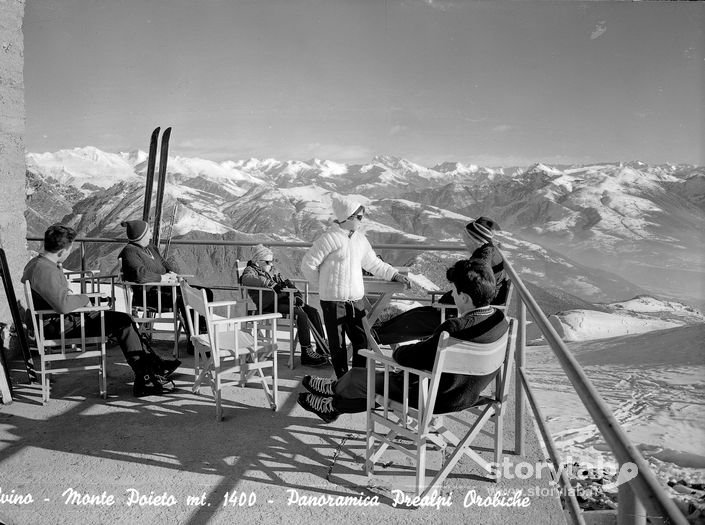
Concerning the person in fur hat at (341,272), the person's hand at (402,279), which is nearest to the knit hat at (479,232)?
the person's hand at (402,279)

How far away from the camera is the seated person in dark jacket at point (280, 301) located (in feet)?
12.0

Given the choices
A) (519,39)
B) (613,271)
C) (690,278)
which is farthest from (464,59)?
(690,278)

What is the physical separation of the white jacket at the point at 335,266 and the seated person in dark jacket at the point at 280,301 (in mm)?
888

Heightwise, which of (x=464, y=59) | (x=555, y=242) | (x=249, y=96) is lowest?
(x=555, y=242)

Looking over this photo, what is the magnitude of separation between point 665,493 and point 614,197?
2392 inches

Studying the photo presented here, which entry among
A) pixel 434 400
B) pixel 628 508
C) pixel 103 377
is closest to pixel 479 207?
pixel 103 377

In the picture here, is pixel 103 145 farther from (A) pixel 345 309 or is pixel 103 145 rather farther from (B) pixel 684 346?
(B) pixel 684 346

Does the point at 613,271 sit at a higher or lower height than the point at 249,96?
lower

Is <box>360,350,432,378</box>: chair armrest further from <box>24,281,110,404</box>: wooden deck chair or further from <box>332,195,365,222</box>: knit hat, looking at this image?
<box>24,281,110,404</box>: wooden deck chair

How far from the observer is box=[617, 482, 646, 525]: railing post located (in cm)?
77

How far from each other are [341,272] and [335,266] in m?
0.05

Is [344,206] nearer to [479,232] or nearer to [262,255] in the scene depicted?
[479,232]

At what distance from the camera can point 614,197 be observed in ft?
178

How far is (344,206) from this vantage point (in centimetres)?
275
